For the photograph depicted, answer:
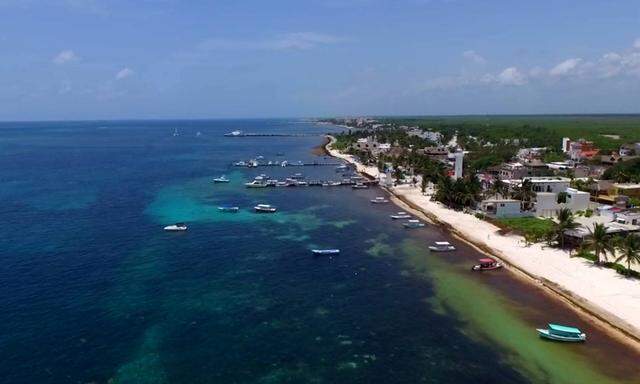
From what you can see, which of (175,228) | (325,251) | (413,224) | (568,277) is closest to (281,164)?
(413,224)

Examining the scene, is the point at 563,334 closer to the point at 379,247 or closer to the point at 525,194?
the point at 379,247

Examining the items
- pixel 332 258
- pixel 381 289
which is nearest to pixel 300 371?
pixel 381 289

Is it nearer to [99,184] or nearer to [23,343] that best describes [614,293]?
[23,343]

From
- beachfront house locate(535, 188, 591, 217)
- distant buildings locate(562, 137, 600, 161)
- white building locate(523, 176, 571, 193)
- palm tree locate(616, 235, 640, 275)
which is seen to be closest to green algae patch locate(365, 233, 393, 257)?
beachfront house locate(535, 188, 591, 217)

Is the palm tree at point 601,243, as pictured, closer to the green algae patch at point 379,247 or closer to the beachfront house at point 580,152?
the green algae patch at point 379,247

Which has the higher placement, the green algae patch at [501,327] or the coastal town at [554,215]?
the coastal town at [554,215]

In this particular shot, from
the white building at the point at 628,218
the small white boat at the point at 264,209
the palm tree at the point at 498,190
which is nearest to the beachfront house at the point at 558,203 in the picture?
the palm tree at the point at 498,190
